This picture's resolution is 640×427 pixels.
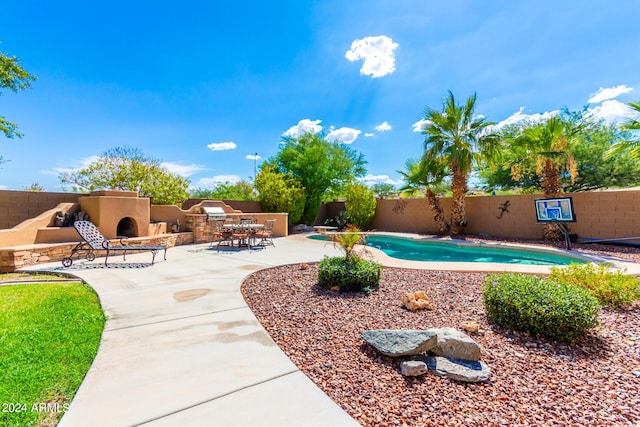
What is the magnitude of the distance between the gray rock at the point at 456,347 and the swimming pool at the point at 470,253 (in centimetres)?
787

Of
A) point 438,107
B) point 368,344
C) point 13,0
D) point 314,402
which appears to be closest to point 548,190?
point 438,107

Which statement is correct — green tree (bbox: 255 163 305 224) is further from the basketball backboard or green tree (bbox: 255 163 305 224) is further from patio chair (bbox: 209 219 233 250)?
the basketball backboard

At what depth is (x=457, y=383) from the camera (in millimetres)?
2471

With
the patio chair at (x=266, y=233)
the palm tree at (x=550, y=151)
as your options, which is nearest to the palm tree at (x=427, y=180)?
the palm tree at (x=550, y=151)

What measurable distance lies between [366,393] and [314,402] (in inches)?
17.8

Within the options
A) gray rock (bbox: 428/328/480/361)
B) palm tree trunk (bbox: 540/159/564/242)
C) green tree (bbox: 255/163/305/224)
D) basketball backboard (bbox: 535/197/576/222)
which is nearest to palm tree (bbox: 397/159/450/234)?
palm tree trunk (bbox: 540/159/564/242)

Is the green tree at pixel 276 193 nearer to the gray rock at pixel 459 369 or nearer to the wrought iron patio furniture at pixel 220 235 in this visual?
the wrought iron patio furniture at pixel 220 235

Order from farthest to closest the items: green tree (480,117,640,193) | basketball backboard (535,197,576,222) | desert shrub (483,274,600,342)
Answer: green tree (480,117,640,193), basketball backboard (535,197,576,222), desert shrub (483,274,600,342)

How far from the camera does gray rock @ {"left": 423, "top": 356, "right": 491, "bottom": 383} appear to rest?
251cm

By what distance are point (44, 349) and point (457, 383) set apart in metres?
4.10

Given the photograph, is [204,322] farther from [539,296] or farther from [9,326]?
[539,296]

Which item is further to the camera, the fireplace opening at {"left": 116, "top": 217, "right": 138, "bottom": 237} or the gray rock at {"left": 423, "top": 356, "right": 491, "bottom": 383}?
the fireplace opening at {"left": 116, "top": 217, "right": 138, "bottom": 237}

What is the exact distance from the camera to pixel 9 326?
11.4ft

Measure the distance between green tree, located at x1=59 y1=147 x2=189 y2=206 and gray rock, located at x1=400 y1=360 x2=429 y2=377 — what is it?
13835 mm
